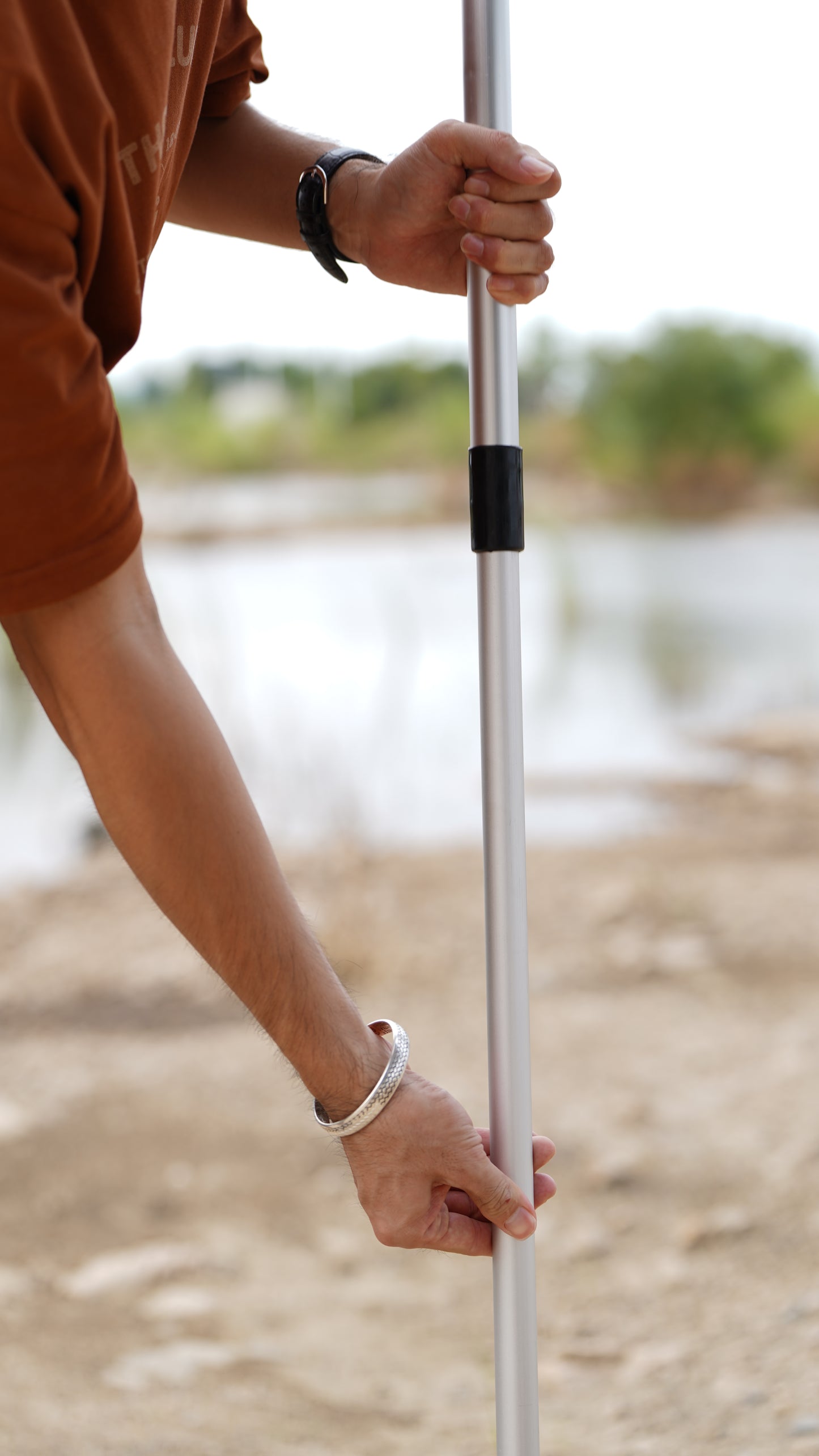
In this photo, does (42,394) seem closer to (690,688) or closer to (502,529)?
(502,529)

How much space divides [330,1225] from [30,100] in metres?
1.31

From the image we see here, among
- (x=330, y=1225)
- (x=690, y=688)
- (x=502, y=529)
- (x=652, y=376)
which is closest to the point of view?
(x=502, y=529)

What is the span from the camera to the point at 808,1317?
4.17 feet

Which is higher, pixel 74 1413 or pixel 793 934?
pixel 793 934

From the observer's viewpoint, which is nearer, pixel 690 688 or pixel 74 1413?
pixel 74 1413

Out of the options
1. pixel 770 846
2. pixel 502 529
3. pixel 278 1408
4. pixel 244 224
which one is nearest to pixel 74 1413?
pixel 278 1408

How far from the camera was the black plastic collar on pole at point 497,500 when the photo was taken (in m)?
0.79

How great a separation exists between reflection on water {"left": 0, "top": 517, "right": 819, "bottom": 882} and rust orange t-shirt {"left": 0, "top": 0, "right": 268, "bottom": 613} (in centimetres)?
49

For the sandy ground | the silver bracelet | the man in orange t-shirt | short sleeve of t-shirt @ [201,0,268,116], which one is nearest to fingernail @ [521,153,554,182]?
the man in orange t-shirt

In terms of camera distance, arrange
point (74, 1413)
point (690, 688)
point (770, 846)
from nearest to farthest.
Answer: point (74, 1413), point (770, 846), point (690, 688)

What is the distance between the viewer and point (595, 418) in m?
8.11

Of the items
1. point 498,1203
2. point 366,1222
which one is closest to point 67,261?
point 498,1203

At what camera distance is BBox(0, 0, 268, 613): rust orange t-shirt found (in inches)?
22.0

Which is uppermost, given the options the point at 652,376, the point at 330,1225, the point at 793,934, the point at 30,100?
the point at 652,376
